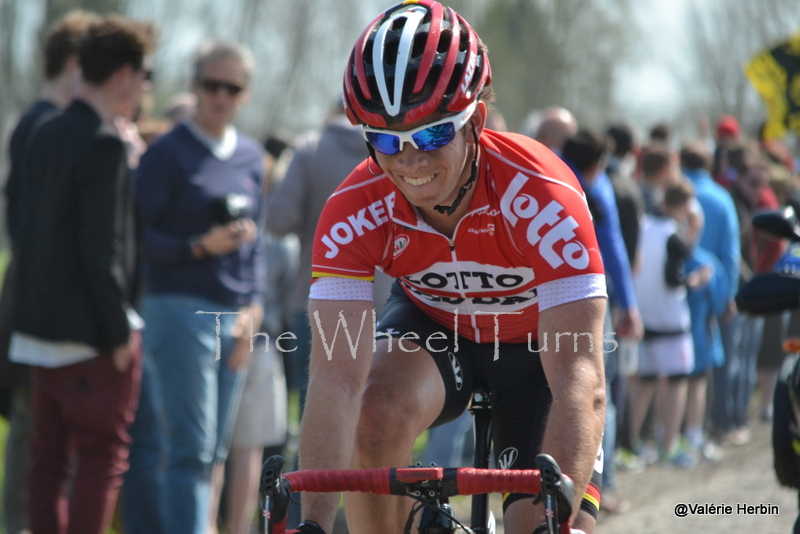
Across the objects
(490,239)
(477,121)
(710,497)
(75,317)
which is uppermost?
(477,121)

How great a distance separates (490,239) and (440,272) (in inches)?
9.2

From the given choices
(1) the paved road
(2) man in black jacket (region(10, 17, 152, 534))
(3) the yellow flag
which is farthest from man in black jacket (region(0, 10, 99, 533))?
(3) the yellow flag

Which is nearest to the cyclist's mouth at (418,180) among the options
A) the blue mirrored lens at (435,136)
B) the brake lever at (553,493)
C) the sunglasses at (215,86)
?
the blue mirrored lens at (435,136)

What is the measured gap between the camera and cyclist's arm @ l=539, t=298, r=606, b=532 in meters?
2.71

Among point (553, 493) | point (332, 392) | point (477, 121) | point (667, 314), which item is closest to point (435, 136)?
point (477, 121)

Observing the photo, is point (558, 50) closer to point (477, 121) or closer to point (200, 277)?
point (200, 277)

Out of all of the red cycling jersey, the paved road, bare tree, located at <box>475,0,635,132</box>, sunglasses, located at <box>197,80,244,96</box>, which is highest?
bare tree, located at <box>475,0,635,132</box>

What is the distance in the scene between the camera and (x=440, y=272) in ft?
11.1

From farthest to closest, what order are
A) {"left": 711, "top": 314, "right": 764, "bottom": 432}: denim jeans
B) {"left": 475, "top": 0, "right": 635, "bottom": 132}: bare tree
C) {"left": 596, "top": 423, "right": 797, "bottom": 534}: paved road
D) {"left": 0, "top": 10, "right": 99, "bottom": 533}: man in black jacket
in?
{"left": 475, "top": 0, "right": 635, "bottom": 132}: bare tree → {"left": 711, "top": 314, "right": 764, "bottom": 432}: denim jeans → {"left": 596, "top": 423, "right": 797, "bottom": 534}: paved road → {"left": 0, "top": 10, "right": 99, "bottom": 533}: man in black jacket

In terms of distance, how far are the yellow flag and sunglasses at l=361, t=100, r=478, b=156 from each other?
363 inches

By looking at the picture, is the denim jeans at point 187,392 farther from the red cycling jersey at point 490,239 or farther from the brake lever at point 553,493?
the brake lever at point 553,493

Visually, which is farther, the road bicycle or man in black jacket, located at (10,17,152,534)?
man in black jacket, located at (10,17,152,534)

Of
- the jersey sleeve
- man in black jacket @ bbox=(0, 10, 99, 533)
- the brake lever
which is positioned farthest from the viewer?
man in black jacket @ bbox=(0, 10, 99, 533)

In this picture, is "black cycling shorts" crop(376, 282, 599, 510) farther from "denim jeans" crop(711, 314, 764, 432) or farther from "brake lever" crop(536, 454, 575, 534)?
"denim jeans" crop(711, 314, 764, 432)
